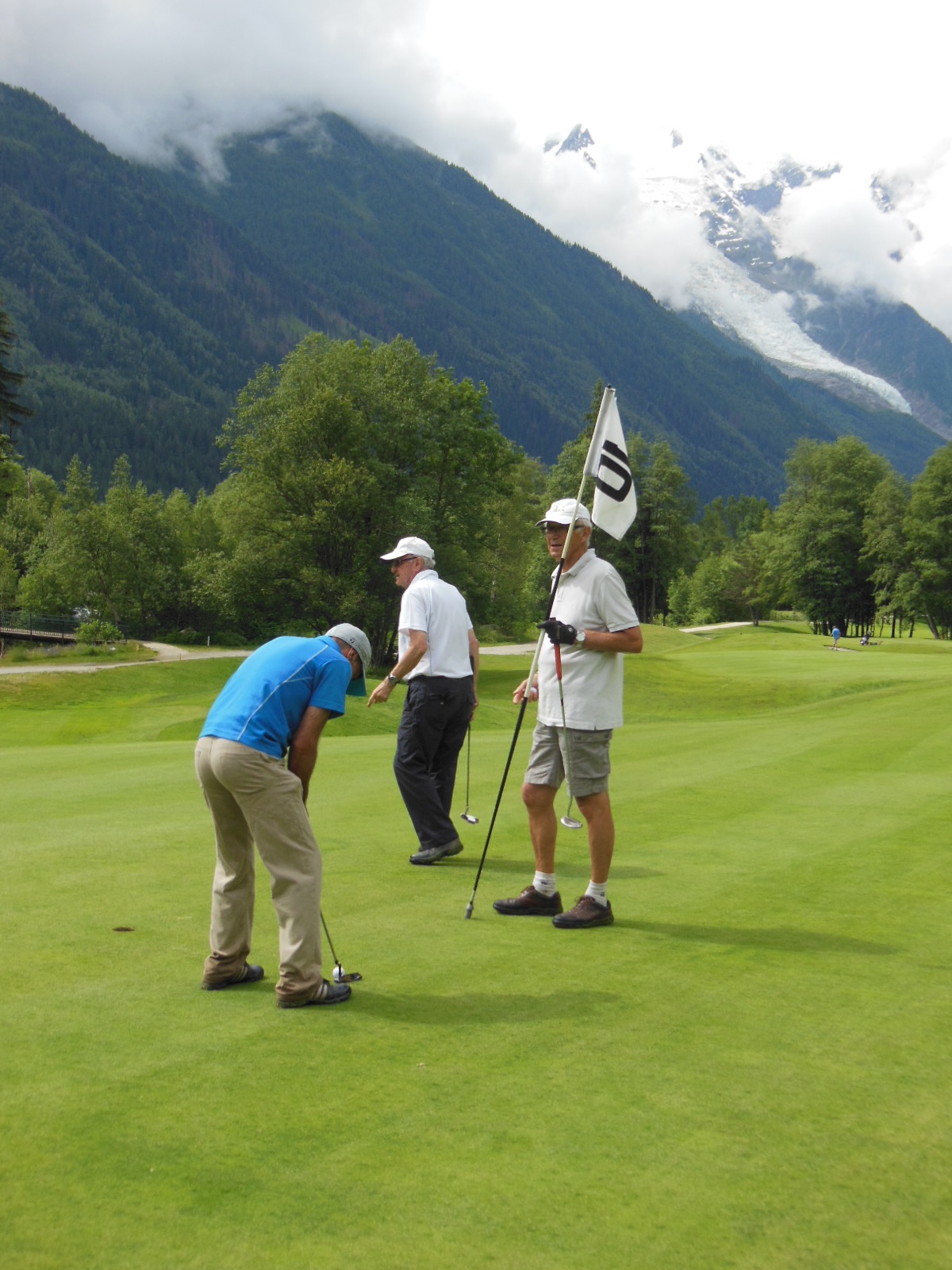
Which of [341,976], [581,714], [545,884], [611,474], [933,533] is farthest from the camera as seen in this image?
[933,533]

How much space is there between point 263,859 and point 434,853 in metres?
3.50

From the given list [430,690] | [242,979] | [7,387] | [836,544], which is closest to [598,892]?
[242,979]

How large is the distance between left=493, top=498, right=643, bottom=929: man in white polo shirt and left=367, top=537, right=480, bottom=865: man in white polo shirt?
1757 mm

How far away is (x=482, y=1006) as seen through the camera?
5.53 meters

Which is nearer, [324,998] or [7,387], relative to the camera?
[324,998]

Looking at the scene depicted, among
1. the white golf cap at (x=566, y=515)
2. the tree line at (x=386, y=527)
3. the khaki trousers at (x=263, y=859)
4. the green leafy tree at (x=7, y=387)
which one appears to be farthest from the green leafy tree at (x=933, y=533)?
the khaki trousers at (x=263, y=859)

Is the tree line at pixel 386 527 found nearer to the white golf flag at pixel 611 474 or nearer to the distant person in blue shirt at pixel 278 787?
the white golf flag at pixel 611 474

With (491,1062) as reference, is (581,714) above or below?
above

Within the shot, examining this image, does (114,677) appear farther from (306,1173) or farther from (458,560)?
(306,1173)

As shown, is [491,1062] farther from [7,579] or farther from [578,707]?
[7,579]

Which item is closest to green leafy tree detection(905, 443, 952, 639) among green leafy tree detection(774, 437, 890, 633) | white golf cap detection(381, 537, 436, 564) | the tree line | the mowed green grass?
the tree line

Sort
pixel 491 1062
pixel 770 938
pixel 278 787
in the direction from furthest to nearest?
pixel 770 938 → pixel 278 787 → pixel 491 1062

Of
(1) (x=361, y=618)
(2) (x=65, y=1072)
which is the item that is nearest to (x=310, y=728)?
(2) (x=65, y=1072)

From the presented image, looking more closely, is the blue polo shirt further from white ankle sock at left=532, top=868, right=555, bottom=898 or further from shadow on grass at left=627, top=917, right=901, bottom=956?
shadow on grass at left=627, top=917, right=901, bottom=956
